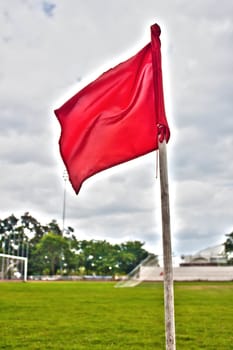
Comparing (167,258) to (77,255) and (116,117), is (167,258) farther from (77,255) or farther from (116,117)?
(77,255)

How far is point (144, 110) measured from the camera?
13.9 ft

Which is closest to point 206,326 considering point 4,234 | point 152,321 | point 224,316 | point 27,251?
point 152,321

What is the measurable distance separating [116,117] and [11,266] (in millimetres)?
56036

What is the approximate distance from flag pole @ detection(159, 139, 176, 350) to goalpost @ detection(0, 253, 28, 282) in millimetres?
51524

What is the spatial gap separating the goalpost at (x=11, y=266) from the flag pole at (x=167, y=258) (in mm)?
51524

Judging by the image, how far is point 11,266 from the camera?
5784 centimetres

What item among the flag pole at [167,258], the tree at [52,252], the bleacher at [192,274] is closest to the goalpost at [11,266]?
the bleacher at [192,274]

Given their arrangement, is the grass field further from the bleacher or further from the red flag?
the bleacher

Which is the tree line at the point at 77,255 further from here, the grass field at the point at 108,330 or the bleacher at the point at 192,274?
the grass field at the point at 108,330

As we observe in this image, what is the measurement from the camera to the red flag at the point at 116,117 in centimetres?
414

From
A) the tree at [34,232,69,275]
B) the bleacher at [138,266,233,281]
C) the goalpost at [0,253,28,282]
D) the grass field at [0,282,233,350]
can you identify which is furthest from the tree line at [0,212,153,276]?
the grass field at [0,282,233,350]

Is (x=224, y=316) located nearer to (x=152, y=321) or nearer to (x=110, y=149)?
(x=152, y=321)

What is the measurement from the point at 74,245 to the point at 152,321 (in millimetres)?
81558

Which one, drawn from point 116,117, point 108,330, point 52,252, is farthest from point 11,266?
point 116,117
